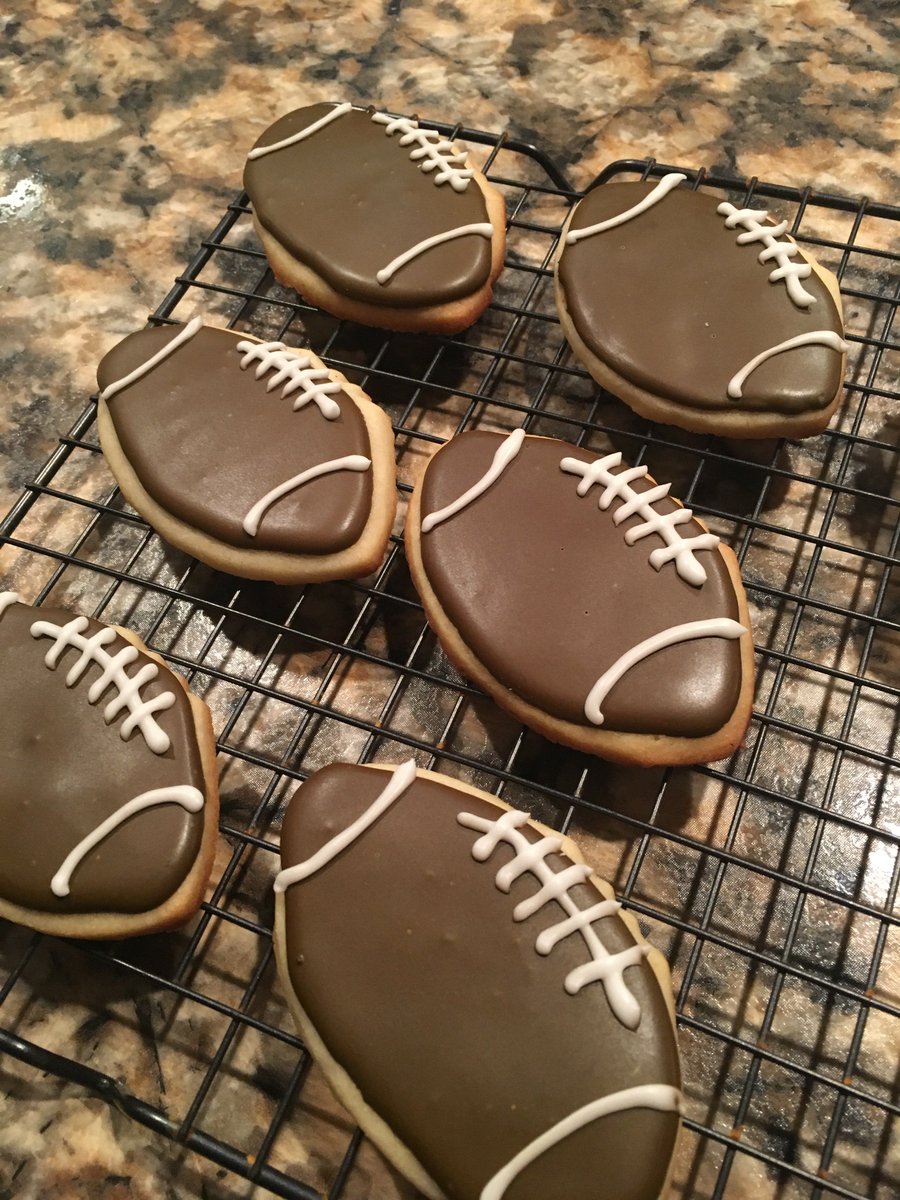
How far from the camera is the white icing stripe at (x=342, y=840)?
→ 102 centimetres

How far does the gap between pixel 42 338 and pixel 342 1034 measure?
131cm

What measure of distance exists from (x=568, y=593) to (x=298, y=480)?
41cm

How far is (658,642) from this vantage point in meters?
1.11

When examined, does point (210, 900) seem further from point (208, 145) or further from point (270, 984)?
point (208, 145)

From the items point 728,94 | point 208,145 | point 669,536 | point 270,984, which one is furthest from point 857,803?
point 208,145

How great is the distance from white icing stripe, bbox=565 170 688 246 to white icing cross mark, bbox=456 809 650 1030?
3.07ft

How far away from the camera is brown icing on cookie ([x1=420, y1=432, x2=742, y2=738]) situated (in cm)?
109

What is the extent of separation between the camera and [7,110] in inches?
76.5

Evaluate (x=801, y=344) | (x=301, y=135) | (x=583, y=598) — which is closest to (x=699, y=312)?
(x=801, y=344)

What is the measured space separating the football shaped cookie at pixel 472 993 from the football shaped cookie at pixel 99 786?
14 cm

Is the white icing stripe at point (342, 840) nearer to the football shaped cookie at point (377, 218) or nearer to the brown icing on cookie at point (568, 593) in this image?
the brown icing on cookie at point (568, 593)

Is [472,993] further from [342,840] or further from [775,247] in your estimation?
[775,247]

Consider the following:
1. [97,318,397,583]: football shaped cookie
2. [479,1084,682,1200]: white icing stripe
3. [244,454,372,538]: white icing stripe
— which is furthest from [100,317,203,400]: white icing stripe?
[479,1084,682,1200]: white icing stripe

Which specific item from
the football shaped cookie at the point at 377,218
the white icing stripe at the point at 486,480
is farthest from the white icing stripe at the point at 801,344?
the football shaped cookie at the point at 377,218
